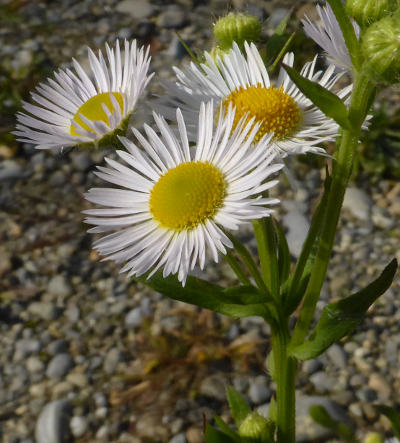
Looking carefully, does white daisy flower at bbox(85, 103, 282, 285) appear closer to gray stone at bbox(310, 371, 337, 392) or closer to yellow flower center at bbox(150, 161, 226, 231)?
yellow flower center at bbox(150, 161, 226, 231)

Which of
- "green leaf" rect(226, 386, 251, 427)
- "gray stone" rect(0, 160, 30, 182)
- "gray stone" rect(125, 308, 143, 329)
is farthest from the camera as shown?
"gray stone" rect(0, 160, 30, 182)

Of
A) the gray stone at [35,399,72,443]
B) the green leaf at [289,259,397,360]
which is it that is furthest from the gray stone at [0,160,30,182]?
the green leaf at [289,259,397,360]

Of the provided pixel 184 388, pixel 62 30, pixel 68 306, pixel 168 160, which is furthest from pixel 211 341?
pixel 62 30

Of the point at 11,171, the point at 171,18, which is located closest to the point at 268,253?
the point at 11,171

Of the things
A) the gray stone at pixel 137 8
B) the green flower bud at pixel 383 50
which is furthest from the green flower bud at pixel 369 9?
the gray stone at pixel 137 8

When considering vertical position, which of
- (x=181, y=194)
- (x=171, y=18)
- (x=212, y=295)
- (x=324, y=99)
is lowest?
(x=212, y=295)

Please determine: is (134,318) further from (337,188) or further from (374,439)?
(337,188)
